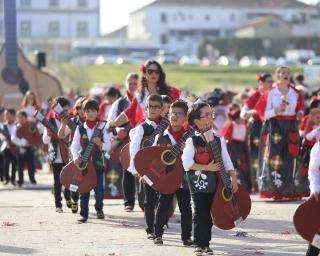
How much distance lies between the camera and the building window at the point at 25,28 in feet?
417

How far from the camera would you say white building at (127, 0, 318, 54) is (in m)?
150

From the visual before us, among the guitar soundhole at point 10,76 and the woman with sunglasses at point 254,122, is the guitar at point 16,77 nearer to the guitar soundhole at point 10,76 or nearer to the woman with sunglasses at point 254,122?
the guitar soundhole at point 10,76

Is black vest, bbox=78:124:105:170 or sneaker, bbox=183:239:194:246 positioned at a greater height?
black vest, bbox=78:124:105:170

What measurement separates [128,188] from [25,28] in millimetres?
115563

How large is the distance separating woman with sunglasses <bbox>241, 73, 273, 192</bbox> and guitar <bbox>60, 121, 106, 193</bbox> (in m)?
4.73

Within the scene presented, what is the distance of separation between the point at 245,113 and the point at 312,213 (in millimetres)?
8913

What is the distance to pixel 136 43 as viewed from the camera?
136250 millimetres

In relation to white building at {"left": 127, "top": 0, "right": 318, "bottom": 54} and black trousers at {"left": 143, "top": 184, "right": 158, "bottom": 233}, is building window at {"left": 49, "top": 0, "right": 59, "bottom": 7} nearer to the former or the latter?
white building at {"left": 127, "top": 0, "right": 318, "bottom": 54}

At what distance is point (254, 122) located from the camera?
19406 millimetres

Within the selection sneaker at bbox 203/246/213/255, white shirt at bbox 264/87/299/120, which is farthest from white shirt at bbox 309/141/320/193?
white shirt at bbox 264/87/299/120

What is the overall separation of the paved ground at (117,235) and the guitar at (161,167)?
1.93 ft

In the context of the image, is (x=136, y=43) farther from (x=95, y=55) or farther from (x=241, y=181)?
(x=241, y=181)

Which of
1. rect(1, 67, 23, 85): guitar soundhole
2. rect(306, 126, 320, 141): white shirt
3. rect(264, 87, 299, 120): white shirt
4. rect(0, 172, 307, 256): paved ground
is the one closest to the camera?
rect(0, 172, 307, 256): paved ground

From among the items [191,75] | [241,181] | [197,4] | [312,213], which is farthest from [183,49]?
[312,213]
